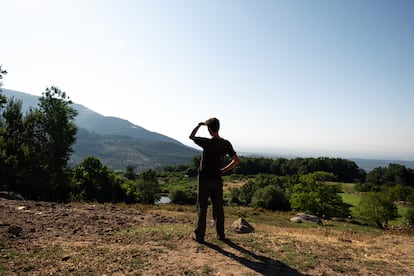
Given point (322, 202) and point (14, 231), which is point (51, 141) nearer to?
point (14, 231)

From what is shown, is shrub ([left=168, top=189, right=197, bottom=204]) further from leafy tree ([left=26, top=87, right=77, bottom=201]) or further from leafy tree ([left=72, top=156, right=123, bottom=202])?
leafy tree ([left=26, top=87, right=77, bottom=201])

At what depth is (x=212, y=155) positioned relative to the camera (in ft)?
→ 28.1

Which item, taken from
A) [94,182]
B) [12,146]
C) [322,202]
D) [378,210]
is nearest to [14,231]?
[12,146]

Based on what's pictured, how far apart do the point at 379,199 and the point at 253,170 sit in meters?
109

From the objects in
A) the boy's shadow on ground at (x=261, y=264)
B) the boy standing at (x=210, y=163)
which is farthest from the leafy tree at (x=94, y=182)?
the boy's shadow on ground at (x=261, y=264)

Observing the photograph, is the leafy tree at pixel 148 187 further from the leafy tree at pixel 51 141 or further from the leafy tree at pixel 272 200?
the leafy tree at pixel 51 141

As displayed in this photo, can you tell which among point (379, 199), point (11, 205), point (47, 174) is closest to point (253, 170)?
point (379, 199)

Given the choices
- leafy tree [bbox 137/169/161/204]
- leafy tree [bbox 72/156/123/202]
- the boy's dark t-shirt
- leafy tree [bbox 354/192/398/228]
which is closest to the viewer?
the boy's dark t-shirt

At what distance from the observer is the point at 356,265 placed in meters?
8.17

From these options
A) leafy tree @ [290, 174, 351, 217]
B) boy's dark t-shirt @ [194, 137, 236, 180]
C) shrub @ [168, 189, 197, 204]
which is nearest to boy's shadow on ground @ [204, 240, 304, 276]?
boy's dark t-shirt @ [194, 137, 236, 180]

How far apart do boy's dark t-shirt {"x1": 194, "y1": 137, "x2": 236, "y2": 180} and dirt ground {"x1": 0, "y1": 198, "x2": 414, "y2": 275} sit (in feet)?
7.16

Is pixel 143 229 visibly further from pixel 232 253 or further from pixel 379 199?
→ pixel 379 199

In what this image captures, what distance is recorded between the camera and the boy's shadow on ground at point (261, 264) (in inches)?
282

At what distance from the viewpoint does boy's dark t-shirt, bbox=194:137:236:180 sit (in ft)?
27.9
